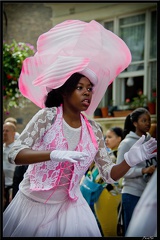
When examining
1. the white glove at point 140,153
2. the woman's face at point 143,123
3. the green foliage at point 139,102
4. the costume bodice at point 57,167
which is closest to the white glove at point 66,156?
the costume bodice at point 57,167

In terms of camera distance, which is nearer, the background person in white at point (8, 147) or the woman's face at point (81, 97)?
the woman's face at point (81, 97)

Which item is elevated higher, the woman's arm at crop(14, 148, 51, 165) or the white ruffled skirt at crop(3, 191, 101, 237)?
the woman's arm at crop(14, 148, 51, 165)

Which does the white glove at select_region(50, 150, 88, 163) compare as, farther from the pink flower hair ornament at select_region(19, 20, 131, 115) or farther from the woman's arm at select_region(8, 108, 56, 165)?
the pink flower hair ornament at select_region(19, 20, 131, 115)

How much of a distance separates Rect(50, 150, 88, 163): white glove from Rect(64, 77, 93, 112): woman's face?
0.40 meters

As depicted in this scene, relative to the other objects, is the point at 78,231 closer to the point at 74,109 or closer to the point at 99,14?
the point at 74,109

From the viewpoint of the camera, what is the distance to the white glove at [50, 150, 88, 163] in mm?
A: 3438

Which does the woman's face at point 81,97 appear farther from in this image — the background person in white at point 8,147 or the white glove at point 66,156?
the background person in white at point 8,147

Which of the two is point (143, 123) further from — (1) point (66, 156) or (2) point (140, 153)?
(1) point (66, 156)

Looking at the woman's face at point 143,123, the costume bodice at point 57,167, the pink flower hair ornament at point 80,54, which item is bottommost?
the costume bodice at point 57,167

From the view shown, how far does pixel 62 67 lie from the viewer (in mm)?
3775

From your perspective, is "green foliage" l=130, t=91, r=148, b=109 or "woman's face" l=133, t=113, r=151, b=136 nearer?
"woman's face" l=133, t=113, r=151, b=136

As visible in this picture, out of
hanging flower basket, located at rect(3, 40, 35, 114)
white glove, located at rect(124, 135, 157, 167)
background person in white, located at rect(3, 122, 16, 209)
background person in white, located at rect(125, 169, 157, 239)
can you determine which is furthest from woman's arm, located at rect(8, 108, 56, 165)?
background person in white, located at rect(3, 122, 16, 209)

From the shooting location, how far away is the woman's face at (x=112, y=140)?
6465 millimetres

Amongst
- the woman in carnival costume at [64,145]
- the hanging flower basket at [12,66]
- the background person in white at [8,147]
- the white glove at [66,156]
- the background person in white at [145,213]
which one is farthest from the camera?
the background person in white at [8,147]
